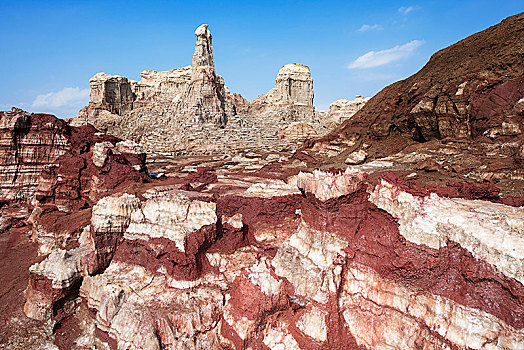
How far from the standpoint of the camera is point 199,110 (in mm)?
68250

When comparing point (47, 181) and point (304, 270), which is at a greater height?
point (47, 181)

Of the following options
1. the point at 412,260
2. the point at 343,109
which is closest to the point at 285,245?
the point at 412,260

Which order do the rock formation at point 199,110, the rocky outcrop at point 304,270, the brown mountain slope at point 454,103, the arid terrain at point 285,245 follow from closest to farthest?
1. the rocky outcrop at point 304,270
2. the arid terrain at point 285,245
3. the brown mountain slope at point 454,103
4. the rock formation at point 199,110

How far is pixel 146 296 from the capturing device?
7.71 meters

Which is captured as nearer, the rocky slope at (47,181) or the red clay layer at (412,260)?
the red clay layer at (412,260)

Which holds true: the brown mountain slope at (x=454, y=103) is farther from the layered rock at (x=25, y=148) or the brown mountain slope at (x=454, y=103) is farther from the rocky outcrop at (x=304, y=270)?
the layered rock at (x=25, y=148)

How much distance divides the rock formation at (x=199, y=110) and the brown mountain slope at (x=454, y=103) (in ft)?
82.8

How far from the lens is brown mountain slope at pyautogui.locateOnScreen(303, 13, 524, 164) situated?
550 inches

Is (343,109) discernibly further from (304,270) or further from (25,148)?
(304,270)

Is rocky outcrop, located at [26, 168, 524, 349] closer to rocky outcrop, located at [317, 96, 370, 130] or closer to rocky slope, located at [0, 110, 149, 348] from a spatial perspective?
rocky slope, located at [0, 110, 149, 348]

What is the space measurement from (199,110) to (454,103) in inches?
2362

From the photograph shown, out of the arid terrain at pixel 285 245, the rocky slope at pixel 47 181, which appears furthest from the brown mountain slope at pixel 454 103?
the rocky slope at pixel 47 181

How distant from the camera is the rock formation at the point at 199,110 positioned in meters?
60.3

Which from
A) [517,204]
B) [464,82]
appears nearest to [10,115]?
[517,204]
